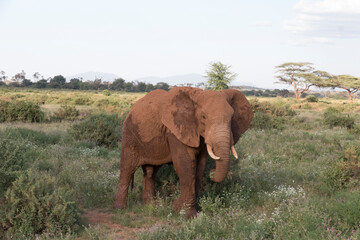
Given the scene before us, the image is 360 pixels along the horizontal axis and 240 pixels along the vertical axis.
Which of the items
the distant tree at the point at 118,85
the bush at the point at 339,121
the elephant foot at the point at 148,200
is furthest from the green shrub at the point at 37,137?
the distant tree at the point at 118,85

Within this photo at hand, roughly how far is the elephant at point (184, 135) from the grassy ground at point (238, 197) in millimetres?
445

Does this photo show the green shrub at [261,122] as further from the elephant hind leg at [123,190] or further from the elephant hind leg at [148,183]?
the elephant hind leg at [123,190]

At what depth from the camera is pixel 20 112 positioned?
1914cm

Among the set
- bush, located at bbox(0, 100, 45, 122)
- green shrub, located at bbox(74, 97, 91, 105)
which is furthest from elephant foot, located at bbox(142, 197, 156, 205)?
green shrub, located at bbox(74, 97, 91, 105)

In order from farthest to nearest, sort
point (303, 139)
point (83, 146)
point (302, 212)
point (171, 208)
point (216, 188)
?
point (303, 139)
point (83, 146)
point (216, 188)
point (171, 208)
point (302, 212)

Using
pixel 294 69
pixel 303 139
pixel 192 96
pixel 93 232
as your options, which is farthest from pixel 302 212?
pixel 294 69

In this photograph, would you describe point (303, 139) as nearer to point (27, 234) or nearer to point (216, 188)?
point (216, 188)

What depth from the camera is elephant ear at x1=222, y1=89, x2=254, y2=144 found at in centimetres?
643

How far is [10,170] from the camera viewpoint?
6012 mm

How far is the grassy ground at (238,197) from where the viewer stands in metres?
5.10

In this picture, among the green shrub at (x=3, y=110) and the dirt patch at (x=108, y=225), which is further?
the green shrub at (x=3, y=110)

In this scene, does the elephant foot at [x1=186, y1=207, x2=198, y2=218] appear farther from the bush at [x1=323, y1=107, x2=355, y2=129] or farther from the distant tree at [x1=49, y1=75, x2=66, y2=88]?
the distant tree at [x1=49, y1=75, x2=66, y2=88]

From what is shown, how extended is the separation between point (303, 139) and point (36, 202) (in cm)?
1137

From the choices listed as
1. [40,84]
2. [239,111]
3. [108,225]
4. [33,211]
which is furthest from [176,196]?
[40,84]
